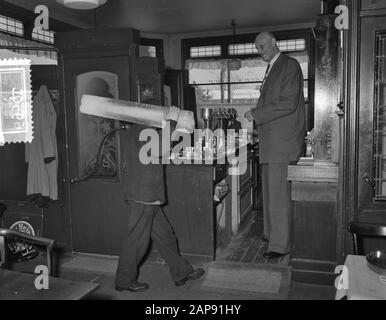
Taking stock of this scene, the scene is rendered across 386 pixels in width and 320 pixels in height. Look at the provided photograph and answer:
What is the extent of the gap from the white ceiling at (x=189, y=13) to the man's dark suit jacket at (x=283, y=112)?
355 cm

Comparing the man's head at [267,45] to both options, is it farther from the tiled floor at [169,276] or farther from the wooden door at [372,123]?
the tiled floor at [169,276]

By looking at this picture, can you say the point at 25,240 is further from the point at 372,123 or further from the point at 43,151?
the point at 372,123

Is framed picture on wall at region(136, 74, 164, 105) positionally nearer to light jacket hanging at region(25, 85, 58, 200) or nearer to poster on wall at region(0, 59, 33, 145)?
light jacket hanging at region(25, 85, 58, 200)

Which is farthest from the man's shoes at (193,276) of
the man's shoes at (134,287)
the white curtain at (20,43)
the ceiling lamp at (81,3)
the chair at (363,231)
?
the white curtain at (20,43)

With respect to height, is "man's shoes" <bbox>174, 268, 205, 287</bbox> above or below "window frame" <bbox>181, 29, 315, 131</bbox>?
below

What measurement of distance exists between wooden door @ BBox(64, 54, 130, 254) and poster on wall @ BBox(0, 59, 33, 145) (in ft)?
1.70

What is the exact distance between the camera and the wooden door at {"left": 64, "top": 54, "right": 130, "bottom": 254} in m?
4.02

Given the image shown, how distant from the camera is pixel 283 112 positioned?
3678mm

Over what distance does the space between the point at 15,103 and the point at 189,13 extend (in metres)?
3.90

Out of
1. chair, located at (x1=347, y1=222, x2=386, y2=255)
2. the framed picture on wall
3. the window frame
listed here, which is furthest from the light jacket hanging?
the window frame

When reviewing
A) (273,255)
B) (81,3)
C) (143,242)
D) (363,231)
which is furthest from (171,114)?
(81,3)

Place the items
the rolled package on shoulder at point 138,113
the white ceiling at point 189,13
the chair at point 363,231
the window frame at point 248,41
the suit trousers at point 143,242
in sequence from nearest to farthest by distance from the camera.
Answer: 1. the chair at point 363,231
2. the rolled package on shoulder at point 138,113
3. the suit trousers at point 143,242
4. the white ceiling at point 189,13
5. the window frame at point 248,41

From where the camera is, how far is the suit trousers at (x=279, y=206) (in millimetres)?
3756

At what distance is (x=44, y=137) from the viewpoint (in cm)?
420
